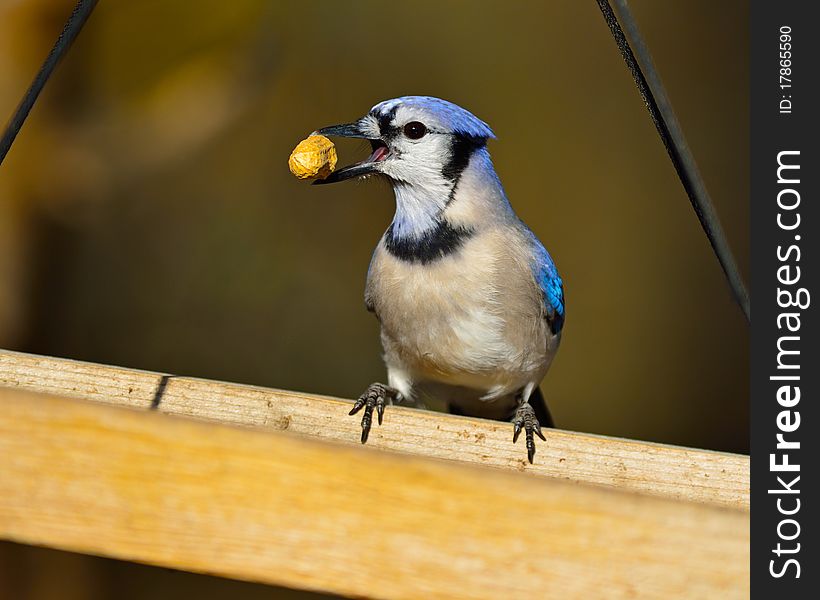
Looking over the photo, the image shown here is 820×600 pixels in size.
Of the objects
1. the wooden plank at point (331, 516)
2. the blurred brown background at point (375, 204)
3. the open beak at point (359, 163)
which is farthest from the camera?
the blurred brown background at point (375, 204)

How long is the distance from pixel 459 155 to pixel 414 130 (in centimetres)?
10

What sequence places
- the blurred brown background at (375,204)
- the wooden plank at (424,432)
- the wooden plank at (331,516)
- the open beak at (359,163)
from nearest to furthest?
the wooden plank at (331,516) → the wooden plank at (424,432) → the open beak at (359,163) → the blurred brown background at (375,204)

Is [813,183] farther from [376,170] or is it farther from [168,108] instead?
[168,108]

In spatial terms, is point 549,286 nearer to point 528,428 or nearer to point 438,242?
point 438,242

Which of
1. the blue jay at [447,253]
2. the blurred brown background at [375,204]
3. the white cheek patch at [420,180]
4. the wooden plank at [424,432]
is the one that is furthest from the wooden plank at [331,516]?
the blurred brown background at [375,204]

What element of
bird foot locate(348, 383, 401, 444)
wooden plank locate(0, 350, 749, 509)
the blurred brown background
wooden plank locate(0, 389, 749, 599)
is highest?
the blurred brown background

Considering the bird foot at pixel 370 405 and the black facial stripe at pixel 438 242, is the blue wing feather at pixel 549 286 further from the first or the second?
the bird foot at pixel 370 405

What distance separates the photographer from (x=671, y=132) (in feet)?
4.34

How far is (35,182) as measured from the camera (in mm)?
2568

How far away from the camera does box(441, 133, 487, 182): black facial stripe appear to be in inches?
74.2

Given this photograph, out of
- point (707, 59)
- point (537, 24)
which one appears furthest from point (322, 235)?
point (707, 59)

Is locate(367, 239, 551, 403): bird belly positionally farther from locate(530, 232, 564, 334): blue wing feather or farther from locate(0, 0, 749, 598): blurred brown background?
locate(0, 0, 749, 598): blurred brown background

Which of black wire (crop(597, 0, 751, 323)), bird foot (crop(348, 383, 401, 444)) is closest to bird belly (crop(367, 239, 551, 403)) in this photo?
bird foot (crop(348, 383, 401, 444))

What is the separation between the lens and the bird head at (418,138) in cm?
186
